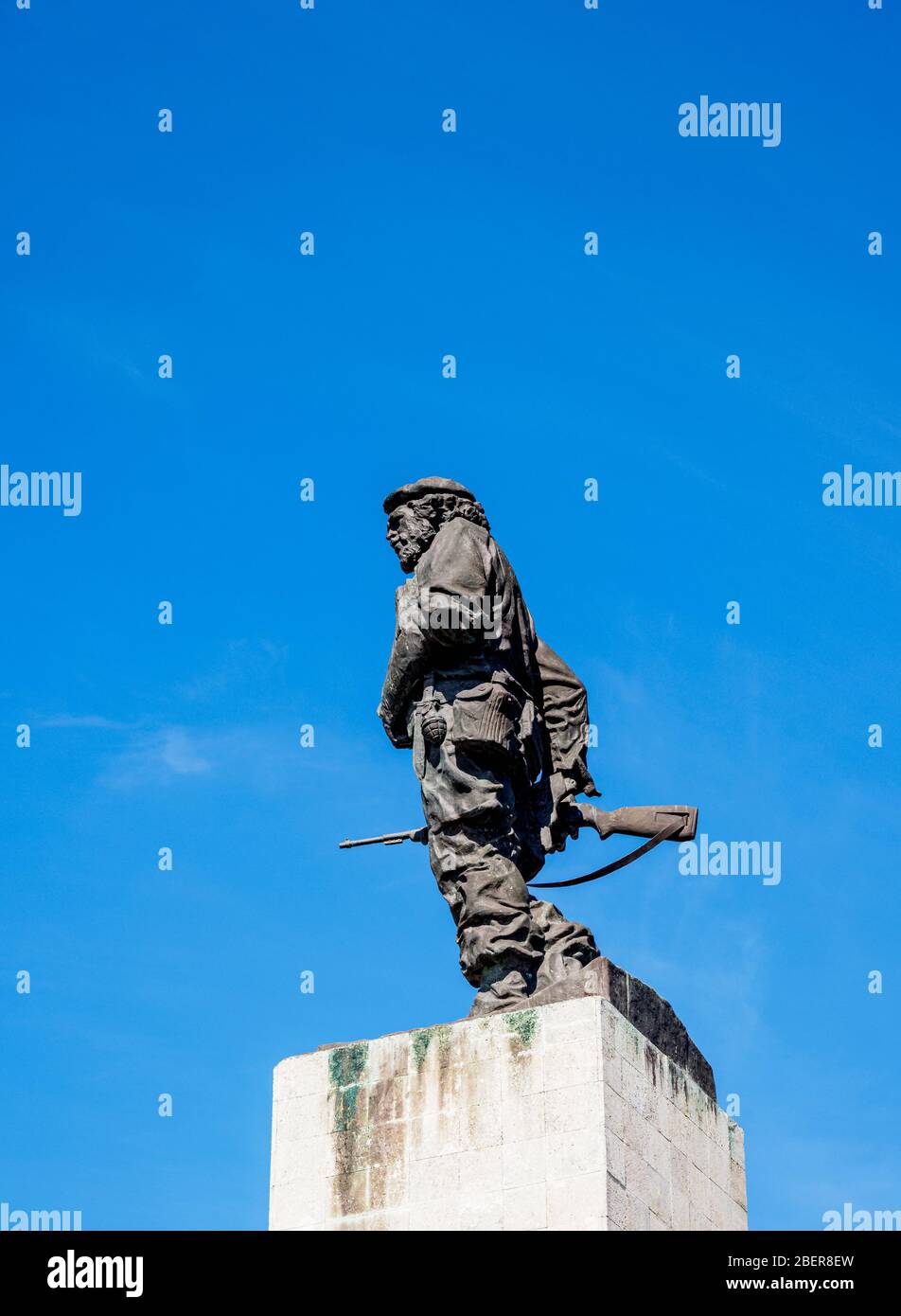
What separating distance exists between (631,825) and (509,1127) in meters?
3.51

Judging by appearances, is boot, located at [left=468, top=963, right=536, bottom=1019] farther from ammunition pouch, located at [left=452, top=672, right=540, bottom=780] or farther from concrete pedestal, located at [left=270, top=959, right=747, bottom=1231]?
ammunition pouch, located at [left=452, top=672, right=540, bottom=780]

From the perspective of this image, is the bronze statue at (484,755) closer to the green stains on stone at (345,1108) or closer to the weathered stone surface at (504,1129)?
the weathered stone surface at (504,1129)

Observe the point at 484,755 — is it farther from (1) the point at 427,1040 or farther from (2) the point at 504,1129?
(2) the point at 504,1129

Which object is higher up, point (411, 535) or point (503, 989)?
point (411, 535)

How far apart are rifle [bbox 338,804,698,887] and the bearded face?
225 centimetres

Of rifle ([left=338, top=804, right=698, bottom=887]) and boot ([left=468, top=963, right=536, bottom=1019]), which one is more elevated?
rifle ([left=338, top=804, right=698, bottom=887])

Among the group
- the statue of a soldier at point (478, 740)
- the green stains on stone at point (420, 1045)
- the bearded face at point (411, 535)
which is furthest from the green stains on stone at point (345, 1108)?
the bearded face at point (411, 535)

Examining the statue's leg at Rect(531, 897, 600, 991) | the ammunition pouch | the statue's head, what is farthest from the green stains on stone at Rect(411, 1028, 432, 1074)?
the statue's head

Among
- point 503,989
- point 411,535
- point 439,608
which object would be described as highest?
point 411,535

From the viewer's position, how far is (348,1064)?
60.2ft

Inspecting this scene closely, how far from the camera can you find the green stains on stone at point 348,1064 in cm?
1828

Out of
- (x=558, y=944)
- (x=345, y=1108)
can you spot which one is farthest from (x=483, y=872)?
(x=345, y=1108)

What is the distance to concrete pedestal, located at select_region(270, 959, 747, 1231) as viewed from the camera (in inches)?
669
